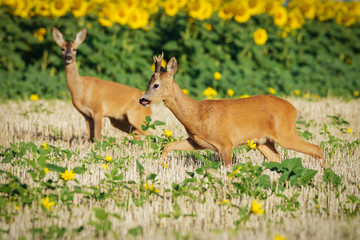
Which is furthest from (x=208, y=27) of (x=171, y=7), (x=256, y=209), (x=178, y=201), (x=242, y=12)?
(x=256, y=209)

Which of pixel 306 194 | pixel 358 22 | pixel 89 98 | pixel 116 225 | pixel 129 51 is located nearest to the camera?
pixel 116 225

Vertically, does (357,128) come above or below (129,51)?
below

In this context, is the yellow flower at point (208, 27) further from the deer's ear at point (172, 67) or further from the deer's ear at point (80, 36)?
the deer's ear at point (172, 67)

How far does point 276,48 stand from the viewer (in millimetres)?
13047

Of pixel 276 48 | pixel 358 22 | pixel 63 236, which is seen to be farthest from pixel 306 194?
pixel 358 22

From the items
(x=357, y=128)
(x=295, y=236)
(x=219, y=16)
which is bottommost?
(x=295, y=236)

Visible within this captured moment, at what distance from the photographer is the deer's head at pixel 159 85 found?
501 cm

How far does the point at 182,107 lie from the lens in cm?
525

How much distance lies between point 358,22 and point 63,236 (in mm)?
14329

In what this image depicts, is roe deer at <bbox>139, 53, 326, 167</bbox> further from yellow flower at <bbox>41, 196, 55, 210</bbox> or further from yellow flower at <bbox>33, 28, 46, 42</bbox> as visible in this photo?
yellow flower at <bbox>33, 28, 46, 42</bbox>

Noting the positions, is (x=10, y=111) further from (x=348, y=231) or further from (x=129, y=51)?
(x=348, y=231)

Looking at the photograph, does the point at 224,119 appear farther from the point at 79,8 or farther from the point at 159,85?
the point at 79,8

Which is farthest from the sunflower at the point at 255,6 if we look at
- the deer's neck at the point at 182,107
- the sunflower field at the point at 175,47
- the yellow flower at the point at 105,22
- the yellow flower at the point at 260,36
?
the deer's neck at the point at 182,107

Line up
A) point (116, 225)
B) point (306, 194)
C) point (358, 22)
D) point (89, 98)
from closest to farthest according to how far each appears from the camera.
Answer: point (116, 225) → point (306, 194) → point (89, 98) → point (358, 22)
